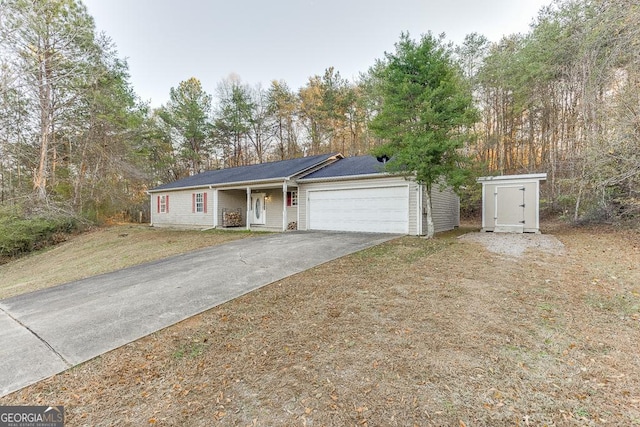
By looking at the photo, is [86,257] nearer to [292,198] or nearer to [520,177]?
[292,198]

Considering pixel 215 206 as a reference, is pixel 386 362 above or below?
A: below

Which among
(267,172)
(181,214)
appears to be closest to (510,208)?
(267,172)

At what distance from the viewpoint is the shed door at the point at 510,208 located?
10.5m

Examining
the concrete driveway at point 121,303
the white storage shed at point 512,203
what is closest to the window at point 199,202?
the concrete driveway at point 121,303

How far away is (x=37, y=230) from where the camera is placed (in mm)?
14438

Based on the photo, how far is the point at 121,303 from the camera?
480 centimetres

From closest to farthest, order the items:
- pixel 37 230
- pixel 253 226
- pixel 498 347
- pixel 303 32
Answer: pixel 498 347, pixel 37 230, pixel 253 226, pixel 303 32

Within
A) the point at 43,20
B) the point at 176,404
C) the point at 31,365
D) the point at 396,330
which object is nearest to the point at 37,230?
the point at 43,20

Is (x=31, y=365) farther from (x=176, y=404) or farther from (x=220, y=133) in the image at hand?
(x=220, y=133)

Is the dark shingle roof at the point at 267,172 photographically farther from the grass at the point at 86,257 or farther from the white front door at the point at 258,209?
the grass at the point at 86,257

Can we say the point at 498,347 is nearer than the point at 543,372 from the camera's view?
No

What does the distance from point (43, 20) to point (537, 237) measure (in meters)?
23.6

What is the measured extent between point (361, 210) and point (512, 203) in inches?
220

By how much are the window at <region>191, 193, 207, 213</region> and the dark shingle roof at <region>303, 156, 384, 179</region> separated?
22.1ft
